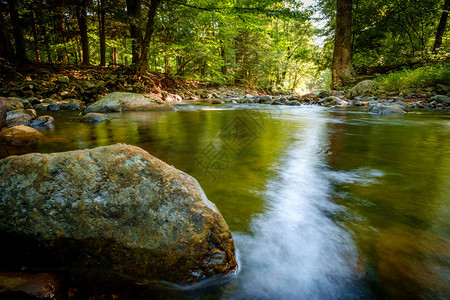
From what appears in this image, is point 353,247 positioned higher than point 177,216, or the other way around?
point 177,216

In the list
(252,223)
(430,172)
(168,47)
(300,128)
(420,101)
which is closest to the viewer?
A: (252,223)

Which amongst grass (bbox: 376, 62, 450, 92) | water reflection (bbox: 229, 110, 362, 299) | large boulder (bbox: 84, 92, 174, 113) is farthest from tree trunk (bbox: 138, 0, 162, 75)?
grass (bbox: 376, 62, 450, 92)

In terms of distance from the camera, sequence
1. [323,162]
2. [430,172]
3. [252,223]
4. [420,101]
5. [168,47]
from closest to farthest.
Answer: [252,223]
[430,172]
[323,162]
[420,101]
[168,47]

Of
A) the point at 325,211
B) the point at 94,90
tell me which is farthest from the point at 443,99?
the point at 94,90

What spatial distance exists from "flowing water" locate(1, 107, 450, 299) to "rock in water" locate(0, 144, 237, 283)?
153 millimetres

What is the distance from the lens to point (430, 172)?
2.71 metres

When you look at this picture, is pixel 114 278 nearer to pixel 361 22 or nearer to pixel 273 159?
pixel 273 159

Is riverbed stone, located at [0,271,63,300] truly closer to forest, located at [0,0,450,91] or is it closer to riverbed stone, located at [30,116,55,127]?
riverbed stone, located at [30,116,55,127]

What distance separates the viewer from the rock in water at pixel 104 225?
1182mm

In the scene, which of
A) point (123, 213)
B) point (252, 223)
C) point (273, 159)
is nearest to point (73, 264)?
point (123, 213)

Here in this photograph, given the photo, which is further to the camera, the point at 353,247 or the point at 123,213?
the point at 353,247

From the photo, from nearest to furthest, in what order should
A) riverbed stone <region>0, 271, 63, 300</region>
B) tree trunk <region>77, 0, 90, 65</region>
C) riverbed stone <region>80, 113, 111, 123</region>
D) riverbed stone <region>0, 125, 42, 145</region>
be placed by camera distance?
riverbed stone <region>0, 271, 63, 300</region> < riverbed stone <region>0, 125, 42, 145</region> < riverbed stone <region>80, 113, 111, 123</region> < tree trunk <region>77, 0, 90, 65</region>

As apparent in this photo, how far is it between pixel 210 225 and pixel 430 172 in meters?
2.89

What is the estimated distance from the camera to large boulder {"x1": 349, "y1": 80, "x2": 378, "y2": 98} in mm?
12633
